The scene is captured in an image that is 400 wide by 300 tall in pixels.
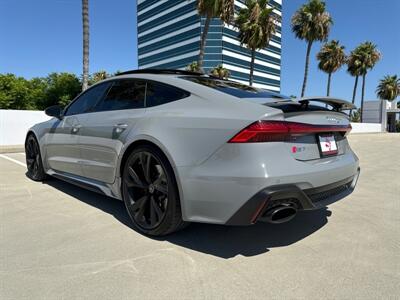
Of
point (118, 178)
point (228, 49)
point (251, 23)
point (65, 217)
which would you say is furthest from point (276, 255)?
point (228, 49)

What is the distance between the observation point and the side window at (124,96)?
3107mm

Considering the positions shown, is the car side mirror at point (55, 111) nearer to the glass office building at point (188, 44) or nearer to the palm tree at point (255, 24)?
the palm tree at point (255, 24)

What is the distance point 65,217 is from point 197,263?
5.88ft

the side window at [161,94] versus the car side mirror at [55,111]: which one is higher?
the side window at [161,94]

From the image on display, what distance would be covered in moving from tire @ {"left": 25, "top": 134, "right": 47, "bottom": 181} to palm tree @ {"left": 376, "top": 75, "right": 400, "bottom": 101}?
67.0m

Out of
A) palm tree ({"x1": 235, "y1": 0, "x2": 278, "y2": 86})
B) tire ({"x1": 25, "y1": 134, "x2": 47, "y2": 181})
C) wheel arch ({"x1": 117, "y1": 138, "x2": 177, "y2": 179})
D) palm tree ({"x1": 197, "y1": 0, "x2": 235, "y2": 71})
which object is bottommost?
tire ({"x1": 25, "y1": 134, "x2": 47, "y2": 181})

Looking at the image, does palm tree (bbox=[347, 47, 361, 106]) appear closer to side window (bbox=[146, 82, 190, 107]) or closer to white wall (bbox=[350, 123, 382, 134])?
white wall (bbox=[350, 123, 382, 134])

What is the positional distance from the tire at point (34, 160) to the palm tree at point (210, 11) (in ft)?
40.5

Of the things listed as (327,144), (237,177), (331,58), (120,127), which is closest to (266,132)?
(237,177)

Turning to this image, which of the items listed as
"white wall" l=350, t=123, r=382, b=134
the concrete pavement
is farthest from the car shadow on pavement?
"white wall" l=350, t=123, r=382, b=134

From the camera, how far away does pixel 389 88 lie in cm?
5828

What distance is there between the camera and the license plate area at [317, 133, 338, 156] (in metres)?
2.53

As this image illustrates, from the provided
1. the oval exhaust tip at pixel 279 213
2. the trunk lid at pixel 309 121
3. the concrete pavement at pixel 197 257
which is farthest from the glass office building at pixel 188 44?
the oval exhaust tip at pixel 279 213

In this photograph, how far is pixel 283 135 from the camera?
2.24 m
